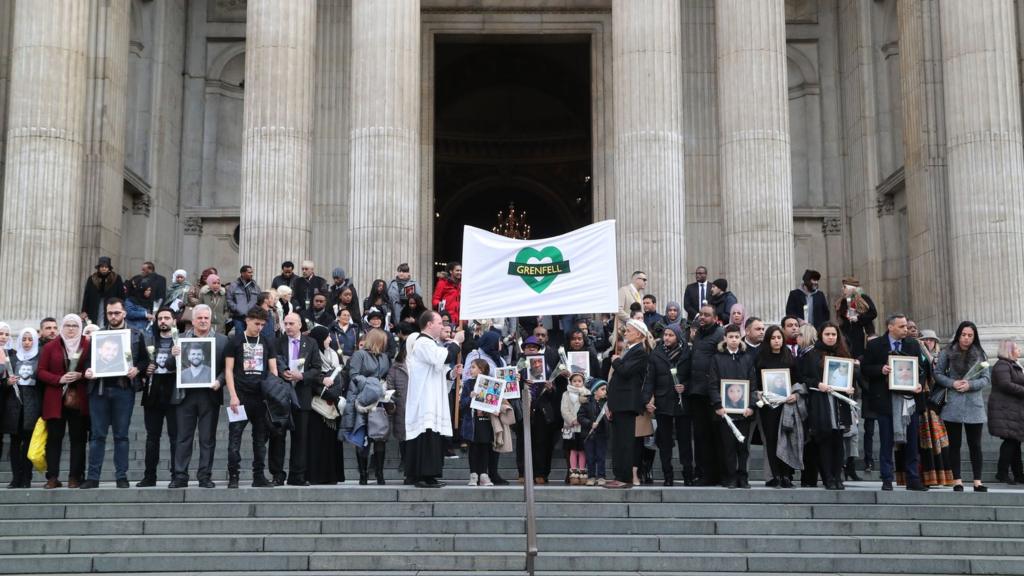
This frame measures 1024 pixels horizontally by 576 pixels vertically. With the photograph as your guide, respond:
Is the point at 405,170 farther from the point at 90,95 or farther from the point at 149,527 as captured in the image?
the point at 149,527

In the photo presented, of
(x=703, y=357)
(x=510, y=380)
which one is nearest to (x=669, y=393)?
(x=703, y=357)

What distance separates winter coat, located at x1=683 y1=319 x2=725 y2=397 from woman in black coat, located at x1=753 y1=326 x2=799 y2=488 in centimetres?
66

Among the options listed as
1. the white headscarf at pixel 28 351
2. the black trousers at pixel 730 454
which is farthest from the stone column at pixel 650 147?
the white headscarf at pixel 28 351

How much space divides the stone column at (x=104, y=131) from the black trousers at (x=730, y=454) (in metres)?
15.9

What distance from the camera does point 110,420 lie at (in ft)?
48.4

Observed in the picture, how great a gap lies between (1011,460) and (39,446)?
1364cm

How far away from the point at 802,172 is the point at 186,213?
16.5 m

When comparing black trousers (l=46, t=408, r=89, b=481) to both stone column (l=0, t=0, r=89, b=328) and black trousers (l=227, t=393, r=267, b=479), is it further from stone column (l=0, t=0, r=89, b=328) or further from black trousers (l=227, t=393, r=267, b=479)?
stone column (l=0, t=0, r=89, b=328)

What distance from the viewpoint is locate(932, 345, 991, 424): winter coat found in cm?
1534

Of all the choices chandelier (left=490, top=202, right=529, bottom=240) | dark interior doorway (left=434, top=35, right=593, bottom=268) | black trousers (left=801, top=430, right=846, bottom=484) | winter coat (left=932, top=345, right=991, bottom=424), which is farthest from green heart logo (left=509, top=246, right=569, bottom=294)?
chandelier (left=490, top=202, right=529, bottom=240)

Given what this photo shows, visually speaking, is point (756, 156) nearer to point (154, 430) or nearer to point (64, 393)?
point (154, 430)

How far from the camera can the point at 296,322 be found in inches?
598

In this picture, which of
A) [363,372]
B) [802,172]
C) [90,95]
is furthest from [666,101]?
[90,95]

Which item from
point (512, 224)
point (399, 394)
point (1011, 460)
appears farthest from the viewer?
point (512, 224)
